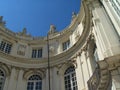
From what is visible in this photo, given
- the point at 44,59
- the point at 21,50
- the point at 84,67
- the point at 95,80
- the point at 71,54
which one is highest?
the point at 21,50

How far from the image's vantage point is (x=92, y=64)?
66.0 ft

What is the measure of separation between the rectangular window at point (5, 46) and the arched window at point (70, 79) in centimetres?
947

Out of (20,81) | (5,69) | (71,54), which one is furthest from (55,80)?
(5,69)

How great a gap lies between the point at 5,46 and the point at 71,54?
10.0 meters

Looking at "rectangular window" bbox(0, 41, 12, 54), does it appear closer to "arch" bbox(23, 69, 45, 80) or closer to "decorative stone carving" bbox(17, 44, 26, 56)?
"decorative stone carving" bbox(17, 44, 26, 56)

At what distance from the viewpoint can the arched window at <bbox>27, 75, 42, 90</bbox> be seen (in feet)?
77.3

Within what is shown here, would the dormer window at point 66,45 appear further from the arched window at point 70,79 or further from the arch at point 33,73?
the arch at point 33,73

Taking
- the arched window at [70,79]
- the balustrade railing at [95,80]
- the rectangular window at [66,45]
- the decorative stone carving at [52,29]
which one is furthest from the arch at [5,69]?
the balustrade railing at [95,80]

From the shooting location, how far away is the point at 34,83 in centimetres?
2400

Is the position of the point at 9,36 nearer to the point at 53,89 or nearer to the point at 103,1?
the point at 53,89

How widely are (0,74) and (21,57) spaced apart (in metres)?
4.15

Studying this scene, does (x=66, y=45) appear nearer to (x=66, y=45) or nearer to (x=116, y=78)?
(x=66, y=45)

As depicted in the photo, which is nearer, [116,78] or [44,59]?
[116,78]

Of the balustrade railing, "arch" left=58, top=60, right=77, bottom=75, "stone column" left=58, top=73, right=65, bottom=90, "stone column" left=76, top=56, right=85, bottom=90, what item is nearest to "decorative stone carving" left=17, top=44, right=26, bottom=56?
"arch" left=58, top=60, right=77, bottom=75
